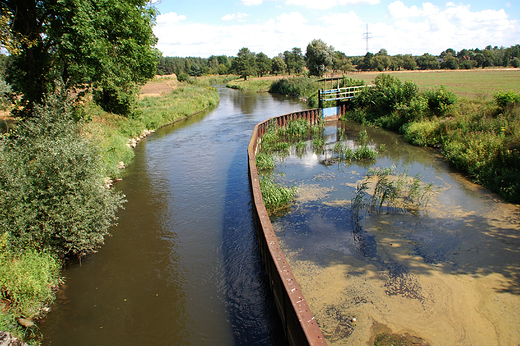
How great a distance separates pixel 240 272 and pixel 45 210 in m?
4.57

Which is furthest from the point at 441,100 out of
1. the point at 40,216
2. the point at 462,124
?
the point at 40,216

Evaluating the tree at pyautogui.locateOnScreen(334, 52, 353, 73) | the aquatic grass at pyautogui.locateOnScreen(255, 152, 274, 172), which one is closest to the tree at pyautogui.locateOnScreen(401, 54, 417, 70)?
the tree at pyautogui.locateOnScreen(334, 52, 353, 73)

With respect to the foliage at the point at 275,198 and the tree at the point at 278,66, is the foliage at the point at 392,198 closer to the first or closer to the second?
the foliage at the point at 275,198

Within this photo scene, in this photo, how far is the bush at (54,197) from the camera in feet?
22.4

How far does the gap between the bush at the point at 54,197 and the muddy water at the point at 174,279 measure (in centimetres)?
94

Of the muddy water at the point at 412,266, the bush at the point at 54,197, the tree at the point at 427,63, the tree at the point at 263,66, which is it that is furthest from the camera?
the tree at the point at 263,66

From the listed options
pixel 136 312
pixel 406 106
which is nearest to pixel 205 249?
pixel 136 312

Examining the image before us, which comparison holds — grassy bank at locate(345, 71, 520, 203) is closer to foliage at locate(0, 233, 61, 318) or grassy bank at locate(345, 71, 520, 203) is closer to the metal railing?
the metal railing

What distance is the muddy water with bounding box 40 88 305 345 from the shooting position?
19.7 feet

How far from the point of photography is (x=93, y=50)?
1365 cm

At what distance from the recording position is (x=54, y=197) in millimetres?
7230

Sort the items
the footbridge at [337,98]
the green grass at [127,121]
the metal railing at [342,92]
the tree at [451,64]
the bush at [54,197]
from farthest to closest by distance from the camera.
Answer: the tree at [451,64]
the metal railing at [342,92]
the footbridge at [337,98]
the green grass at [127,121]
the bush at [54,197]

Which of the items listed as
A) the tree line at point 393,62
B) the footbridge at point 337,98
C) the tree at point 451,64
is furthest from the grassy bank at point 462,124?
the tree at point 451,64

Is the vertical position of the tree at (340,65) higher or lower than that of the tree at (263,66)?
lower
